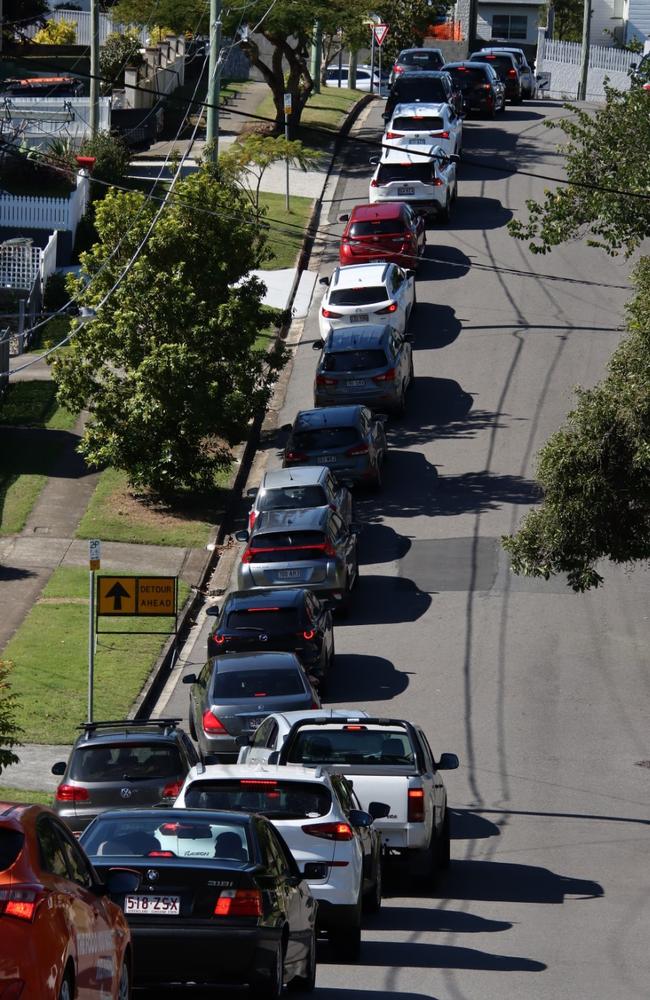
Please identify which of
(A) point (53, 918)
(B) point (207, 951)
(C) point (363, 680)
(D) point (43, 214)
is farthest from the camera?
(D) point (43, 214)

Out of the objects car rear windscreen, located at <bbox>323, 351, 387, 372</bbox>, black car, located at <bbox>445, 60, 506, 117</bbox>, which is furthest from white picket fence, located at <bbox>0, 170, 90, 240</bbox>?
black car, located at <bbox>445, 60, 506, 117</bbox>

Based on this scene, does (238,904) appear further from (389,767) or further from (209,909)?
(389,767)

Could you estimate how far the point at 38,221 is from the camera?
155 ft

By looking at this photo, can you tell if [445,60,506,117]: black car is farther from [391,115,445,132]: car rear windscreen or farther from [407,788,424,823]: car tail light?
[407,788,424,823]: car tail light

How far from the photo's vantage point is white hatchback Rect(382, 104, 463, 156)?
48.9 metres

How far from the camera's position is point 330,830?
515 inches

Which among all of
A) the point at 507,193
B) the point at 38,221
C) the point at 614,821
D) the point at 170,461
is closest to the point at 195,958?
the point at 614,821

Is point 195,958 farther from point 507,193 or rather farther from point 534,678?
point 507,193

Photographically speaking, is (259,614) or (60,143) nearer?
(259,614)

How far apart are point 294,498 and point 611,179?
7247 mm

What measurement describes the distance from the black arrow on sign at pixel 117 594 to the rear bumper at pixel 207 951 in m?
15.0

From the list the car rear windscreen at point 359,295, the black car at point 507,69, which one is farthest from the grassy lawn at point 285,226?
the black car at point 507,69

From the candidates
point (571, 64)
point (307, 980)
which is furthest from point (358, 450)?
point (571, 64)

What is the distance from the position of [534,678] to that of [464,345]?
1609 cm
